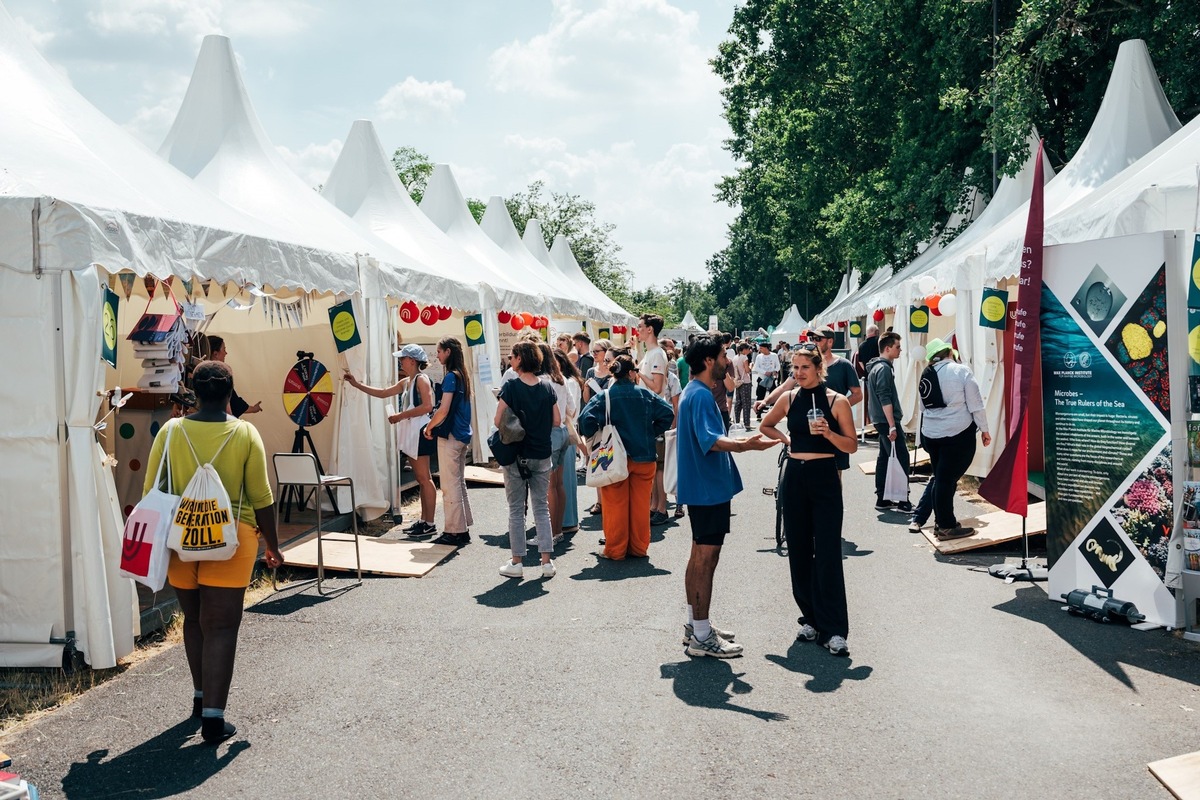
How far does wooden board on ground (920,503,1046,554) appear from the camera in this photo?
8664mm

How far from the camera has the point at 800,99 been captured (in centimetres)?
2723

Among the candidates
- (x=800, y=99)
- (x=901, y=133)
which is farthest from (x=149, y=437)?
(x=800, y=99)

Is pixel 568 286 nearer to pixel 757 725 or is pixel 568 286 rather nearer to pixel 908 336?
pixel 908 336

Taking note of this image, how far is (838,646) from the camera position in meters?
5.87

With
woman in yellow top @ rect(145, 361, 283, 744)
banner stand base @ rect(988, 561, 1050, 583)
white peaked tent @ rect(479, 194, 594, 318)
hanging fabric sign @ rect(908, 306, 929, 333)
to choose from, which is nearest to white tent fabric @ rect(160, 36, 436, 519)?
woman in yellow top @ rect(145, 361, 283, 744)

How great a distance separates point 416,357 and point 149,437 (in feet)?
8.44

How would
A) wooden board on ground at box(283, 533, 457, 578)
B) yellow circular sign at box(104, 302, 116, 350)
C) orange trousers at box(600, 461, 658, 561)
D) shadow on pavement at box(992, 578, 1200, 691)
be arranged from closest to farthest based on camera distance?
shadow on pavement at box(992, 578, 1200, 691) < yellow circular sign at box(104, 302, 116, 350) < wooden board on ground at box(283, 533, 457, 578) < orange trousers at box(600, 461, 658, 561)

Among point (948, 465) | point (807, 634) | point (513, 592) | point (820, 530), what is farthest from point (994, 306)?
point (513, 592)

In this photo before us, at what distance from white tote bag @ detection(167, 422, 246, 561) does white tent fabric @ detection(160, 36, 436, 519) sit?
17.2 ft

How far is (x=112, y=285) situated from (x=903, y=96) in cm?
1983

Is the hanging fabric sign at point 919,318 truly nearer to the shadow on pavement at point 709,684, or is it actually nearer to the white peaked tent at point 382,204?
the white peaked tent at point 382,204

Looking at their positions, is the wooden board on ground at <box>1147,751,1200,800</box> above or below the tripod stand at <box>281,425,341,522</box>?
below

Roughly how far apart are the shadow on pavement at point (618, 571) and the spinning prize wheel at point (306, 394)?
384 centimetres

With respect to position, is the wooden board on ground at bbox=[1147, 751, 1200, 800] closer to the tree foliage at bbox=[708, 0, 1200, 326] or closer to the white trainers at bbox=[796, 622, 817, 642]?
the white trainers at bbox=[796, 622, 817, 642]
